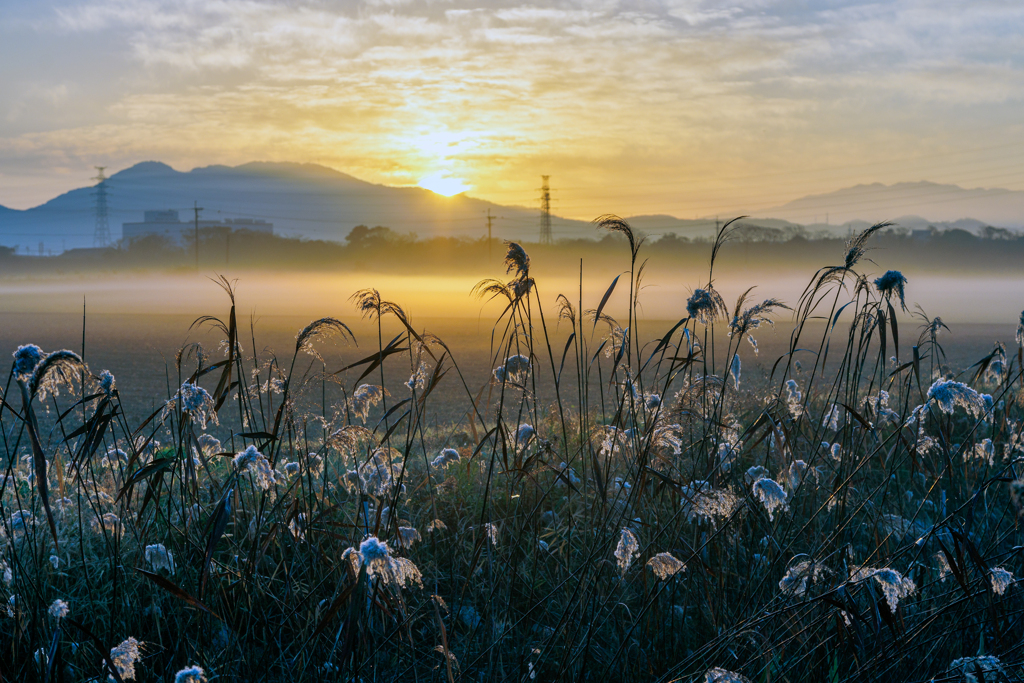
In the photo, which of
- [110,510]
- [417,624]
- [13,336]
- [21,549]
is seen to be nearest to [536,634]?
[417,624]

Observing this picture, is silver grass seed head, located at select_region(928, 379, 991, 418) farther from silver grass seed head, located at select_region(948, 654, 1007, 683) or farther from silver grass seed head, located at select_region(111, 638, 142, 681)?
silver grass seed head, located at select_region(111, 638, 142, 681)

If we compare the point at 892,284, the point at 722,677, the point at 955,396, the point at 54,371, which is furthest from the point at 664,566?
the point at 54,371

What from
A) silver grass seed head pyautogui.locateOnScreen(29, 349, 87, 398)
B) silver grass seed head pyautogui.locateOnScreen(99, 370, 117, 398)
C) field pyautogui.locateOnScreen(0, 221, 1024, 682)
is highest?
silver grass seed head pyautogui.locateOnScreen(29, 349, 87, 398)

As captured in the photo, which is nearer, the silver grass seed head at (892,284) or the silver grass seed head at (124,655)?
the silver grass seed head at (124,655)

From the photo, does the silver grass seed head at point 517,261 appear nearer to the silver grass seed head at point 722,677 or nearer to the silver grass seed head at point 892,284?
the silver grass seed head at point 722,677

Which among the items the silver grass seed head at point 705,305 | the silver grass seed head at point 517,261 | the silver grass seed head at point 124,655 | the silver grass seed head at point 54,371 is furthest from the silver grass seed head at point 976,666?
the silver grass seed head at point 54,371

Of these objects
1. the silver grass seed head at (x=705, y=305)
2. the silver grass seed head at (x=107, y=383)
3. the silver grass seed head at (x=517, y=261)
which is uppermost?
the silver grass seed head at (x=517, y=261)

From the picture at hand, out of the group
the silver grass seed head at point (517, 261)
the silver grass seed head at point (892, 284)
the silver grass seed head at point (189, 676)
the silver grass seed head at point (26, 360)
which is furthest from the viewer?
the silver grass seed head at point (892, 284)

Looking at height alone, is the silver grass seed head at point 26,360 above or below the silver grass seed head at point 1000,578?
above

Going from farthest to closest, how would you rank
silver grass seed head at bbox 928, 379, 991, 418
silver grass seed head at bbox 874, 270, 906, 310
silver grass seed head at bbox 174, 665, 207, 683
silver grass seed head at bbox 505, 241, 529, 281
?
silver grass seed head at bbox 874, 270, 906, 310 < silver grass seed head at bbox 505, 241, 529, 281 < silver grass seed head at bbox 928, 379, 991, 418 < silver grass seed head at bbox 174, 665, 207, 683

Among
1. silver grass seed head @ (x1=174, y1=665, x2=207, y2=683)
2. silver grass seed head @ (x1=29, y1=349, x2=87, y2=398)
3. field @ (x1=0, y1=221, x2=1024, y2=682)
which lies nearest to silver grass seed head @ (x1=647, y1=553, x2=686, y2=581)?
field @ (x1=0, y1=221, x2=1024, y2=682)

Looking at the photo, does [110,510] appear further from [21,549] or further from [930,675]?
[930,675]

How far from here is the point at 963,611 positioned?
2221 mm

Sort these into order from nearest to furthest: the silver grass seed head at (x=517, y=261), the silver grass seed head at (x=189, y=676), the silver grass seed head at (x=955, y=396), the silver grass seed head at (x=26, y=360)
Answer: the silver grass seed head at (x=189, y=676) < the silver grass seed head at (x=26, y=360) < the silver grass seed head at (x=955, y=396) < the silver grass seed head at (x=517, y=261)
